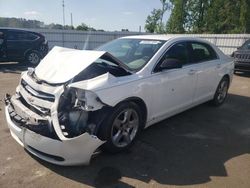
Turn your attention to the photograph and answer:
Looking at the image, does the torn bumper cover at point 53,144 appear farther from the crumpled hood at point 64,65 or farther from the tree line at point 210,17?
the tree line at point 210,17

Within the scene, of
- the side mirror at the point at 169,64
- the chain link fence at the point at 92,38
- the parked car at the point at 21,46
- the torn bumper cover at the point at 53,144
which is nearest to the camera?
the torn bumper cover at the point at 53,144

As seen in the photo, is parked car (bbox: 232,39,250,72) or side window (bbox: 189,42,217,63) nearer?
side window (bbox: 189,42,217,63)

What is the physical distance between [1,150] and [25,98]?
0.84 metres

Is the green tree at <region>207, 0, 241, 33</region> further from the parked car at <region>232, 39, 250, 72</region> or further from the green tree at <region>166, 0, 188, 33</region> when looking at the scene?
the parked car at <region>232, 39, 250, 72</region>

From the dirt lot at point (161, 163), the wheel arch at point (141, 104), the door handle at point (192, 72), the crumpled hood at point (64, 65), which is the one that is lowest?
the dirt lot at point (161, 163)

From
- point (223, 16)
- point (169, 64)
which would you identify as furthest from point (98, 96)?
point (223, 16)

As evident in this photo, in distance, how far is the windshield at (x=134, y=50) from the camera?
435cm

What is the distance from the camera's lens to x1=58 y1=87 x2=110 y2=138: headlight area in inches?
128

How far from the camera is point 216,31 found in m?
35.7

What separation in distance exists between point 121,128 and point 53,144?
102cm

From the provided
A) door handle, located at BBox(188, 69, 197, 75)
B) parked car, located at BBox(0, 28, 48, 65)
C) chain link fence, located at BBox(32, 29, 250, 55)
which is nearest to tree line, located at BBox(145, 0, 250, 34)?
chain link fence, located at BBox(32, 29, 250, 55)

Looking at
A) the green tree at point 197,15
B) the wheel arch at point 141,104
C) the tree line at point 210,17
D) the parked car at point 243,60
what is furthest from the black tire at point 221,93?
the green tree at point 197,15

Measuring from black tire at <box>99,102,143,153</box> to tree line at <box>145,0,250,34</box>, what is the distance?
30.5 meters

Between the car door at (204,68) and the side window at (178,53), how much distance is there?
0.20 meters
